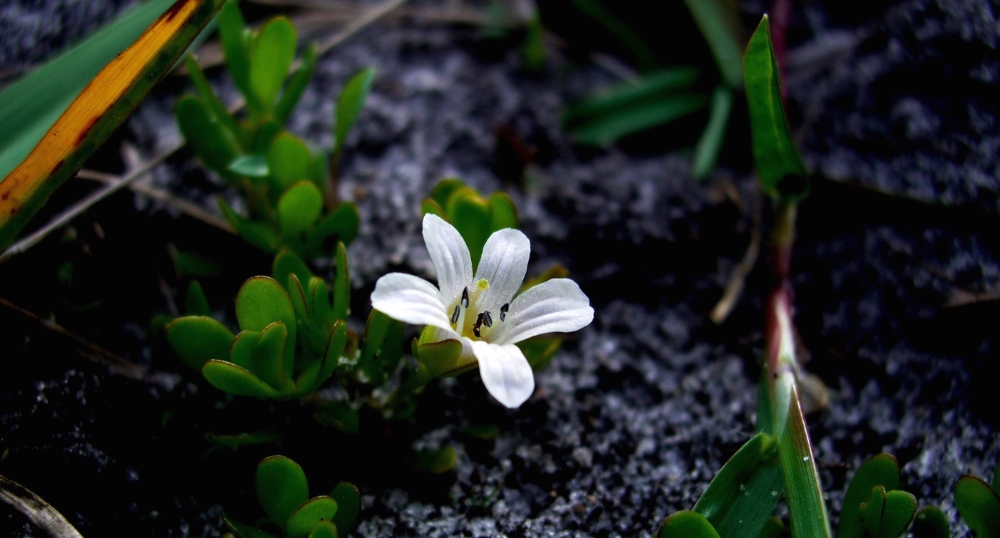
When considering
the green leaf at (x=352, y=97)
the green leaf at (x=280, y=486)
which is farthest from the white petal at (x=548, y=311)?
the green leaf at (x=352, y=97)

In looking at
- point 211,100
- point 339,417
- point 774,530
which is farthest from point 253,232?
point 774,530

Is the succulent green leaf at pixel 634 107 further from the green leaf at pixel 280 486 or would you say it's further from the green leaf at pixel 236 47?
the green leaf at pixel 280 486

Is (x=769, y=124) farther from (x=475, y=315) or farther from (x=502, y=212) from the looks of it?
(x=475, y=315)

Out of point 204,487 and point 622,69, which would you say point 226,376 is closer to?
point 204,487

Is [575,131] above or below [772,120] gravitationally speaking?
above

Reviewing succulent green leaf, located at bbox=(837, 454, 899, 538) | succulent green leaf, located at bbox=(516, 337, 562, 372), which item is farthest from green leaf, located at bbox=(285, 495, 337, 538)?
succulent green leaf, located at bbox=(837, 454, 899, 538)

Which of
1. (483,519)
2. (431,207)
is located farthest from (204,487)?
(431,207)
